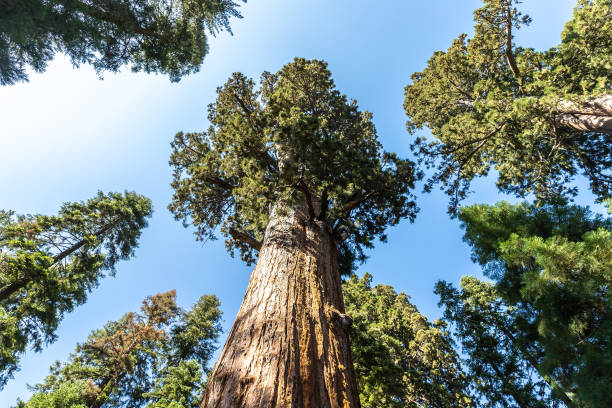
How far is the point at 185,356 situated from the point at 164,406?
229 inches

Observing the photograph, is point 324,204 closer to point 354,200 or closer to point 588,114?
point 354,200

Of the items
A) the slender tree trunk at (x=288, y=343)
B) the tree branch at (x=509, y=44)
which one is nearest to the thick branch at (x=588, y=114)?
the tree branch at (x=509, y=44)

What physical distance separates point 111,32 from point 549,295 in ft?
28.9

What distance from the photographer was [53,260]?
864cm

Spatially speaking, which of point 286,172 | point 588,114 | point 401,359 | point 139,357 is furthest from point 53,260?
point 588,114

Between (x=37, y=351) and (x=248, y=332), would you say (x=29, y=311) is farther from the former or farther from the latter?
(x=248, y=332)

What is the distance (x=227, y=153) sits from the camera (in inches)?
230

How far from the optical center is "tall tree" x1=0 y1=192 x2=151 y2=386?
303 inches

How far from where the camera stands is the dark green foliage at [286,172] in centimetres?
451

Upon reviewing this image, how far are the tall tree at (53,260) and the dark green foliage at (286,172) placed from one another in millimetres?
4965

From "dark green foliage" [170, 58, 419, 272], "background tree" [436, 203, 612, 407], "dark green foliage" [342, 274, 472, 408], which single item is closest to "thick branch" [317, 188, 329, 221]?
"dark green foliage" [170, 58, 419, 272]

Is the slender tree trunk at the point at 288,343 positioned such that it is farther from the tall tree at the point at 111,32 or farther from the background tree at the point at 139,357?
the background tree at the point at 139,357

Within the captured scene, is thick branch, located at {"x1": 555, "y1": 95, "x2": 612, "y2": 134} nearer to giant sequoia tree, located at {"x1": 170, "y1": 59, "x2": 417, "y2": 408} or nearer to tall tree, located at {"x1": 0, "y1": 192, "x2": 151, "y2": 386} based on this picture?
giant sequoia tree, located at {"x1": 170, "y1": 59, "x2": 417, "y2": 408}

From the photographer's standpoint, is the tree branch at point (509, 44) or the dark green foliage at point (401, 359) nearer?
the dark green foliage at point (401, 359)
